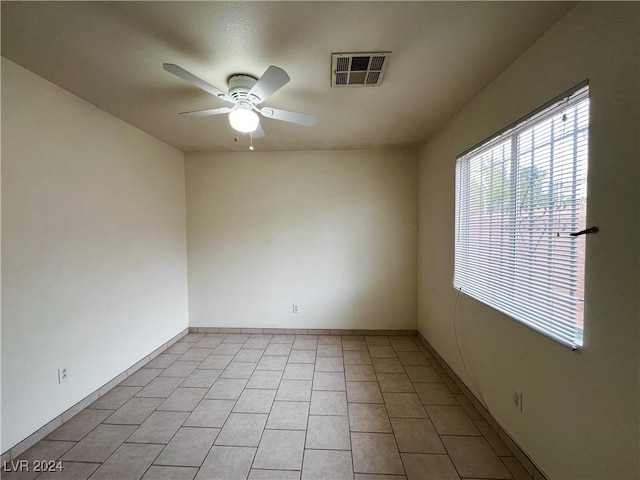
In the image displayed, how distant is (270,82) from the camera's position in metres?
1.47

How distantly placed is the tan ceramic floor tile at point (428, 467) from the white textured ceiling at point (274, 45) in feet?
8.11

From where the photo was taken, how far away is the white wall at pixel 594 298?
38.0 inches

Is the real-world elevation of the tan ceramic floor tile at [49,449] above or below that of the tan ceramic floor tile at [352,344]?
above

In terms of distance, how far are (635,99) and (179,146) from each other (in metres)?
3.81

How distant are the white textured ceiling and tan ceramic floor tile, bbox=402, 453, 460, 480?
8.11 ft

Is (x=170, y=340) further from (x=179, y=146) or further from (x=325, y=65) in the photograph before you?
(x=325, y=65)

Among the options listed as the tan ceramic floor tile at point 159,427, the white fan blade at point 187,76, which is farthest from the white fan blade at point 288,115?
the tan ceramic floor tile at point 159,427

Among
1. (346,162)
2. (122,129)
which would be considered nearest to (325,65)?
(346,162)

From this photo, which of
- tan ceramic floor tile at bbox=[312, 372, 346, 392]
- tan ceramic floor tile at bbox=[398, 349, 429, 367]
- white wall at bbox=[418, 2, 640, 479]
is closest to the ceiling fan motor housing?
white wall at bbox=[418, 2, 640, 479]

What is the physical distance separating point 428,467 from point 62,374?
2.63 m

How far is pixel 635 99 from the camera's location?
95 cm

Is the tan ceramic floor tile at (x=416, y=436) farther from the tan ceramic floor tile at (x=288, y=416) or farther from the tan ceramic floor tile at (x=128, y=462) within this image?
the tan ceramic floor tile at (x=128, y=462)

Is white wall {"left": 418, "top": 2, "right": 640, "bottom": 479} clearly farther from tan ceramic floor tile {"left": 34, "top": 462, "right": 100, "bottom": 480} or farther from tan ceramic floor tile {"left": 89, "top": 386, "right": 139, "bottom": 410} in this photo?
tan ceramic floor tile {"left": 89, "top": 386, "right": 139, "bottom": 410}

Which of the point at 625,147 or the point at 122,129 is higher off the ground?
the point at 122,129
